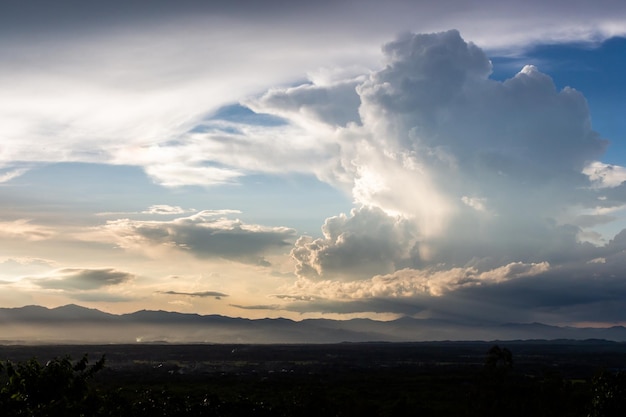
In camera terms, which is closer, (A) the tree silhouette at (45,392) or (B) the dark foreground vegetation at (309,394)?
(A) the tree silhouette at (45,392)

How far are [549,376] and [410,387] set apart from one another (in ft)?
250

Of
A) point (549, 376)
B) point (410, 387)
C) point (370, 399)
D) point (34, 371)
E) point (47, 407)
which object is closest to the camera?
point (47, 407)

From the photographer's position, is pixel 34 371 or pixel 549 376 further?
pixel 549 376

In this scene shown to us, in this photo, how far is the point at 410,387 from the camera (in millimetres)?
171875

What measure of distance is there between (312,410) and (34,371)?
48.2 metres

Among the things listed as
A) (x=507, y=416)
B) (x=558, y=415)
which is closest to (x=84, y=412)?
(x=507, y=416)

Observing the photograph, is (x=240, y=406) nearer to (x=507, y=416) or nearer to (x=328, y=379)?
(x=507, y=416)

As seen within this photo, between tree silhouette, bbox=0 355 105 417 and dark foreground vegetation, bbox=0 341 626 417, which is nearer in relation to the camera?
tree silhouette, bbox=0 355 105 417

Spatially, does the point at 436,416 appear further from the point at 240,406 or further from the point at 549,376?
the point at 240,406

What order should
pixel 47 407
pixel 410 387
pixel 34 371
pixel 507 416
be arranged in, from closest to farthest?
pixel 47 407, pixel 34 371, pixel 507 416, pixel 410 387

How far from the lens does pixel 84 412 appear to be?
57.0m

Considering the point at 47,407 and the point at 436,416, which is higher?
the point at 47,407

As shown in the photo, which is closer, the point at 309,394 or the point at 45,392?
the point at 45,392

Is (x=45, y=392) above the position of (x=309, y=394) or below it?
above
